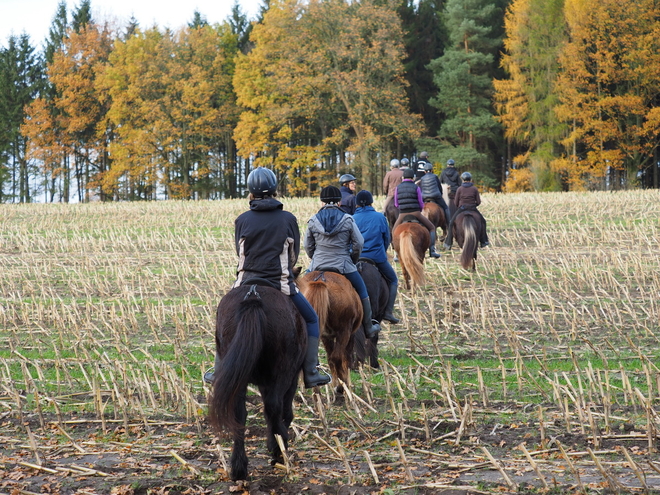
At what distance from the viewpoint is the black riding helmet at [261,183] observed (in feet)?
19.2

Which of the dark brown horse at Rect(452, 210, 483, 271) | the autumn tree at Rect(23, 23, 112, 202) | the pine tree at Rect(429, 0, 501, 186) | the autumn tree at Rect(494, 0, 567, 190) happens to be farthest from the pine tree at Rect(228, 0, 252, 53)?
the dark brown horse at Rect(452, 210, 483, 271)

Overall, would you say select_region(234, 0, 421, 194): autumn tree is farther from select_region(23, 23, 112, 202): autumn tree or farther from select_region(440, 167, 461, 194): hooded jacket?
select_region(440, 167, 461, 194): hooded jacket

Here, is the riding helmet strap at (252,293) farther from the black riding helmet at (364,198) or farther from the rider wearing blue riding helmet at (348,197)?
the rider wearing blue riding helmet at (348,197)

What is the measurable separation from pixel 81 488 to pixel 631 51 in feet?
136

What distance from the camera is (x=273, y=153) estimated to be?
174 feet

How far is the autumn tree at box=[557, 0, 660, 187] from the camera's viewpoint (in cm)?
4088

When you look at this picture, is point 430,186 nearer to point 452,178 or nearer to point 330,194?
point 452,178

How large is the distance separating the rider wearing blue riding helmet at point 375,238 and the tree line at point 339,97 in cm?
3468

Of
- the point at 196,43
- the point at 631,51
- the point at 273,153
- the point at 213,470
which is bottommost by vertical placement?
the point at 213,470

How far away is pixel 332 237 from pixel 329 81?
38.8 metres

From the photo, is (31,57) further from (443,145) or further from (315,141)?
(443,145)

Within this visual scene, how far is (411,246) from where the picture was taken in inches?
483

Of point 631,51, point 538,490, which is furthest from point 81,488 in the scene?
point 631,51

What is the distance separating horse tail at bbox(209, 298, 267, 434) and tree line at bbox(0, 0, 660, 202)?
1536 inches
